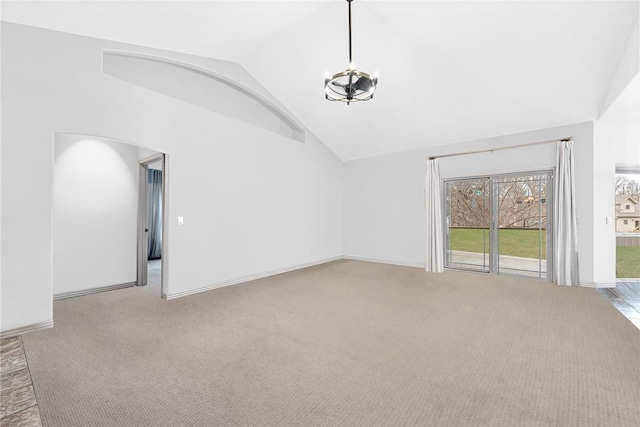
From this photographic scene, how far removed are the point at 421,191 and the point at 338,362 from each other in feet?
16.6

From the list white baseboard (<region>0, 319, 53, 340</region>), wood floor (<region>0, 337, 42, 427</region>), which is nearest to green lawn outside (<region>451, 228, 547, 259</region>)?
wood floor (<region>0, 337, 42, 427</region>)

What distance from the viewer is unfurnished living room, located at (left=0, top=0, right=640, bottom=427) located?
2.18m

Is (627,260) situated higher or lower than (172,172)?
lower

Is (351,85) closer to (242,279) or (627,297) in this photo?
(242,279)

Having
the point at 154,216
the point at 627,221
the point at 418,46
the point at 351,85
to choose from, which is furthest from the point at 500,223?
the point at 154,216

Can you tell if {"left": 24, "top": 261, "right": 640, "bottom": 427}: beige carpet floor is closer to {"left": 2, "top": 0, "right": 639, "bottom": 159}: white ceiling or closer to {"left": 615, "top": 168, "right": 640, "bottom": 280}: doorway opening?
{"left": 615, "top": 168, "right": 640, "bottom": 280}: doorway opening

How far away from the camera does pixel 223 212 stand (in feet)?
16.4

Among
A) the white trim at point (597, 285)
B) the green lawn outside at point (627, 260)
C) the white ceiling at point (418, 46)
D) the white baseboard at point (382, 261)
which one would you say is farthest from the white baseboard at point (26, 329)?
the green lawn outside at point (627, 260)

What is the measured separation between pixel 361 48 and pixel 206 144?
2.89 meters

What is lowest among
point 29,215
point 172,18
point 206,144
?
point 29,215

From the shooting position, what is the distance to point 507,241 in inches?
229

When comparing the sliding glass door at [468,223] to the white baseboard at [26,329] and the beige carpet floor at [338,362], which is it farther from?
the white baseboard at [26,329]

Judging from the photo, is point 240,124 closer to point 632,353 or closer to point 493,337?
point 493,337

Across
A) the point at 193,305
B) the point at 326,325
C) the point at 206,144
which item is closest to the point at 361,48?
the point at 206,144
